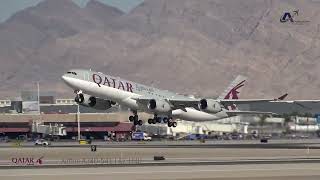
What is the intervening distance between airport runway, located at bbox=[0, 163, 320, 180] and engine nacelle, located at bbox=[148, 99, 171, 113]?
164ft

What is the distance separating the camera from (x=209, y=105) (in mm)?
140875

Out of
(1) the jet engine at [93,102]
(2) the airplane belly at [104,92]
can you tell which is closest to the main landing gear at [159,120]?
(2) the airplane belly at [104,92]

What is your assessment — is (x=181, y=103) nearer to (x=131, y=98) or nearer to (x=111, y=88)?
(x=131, y=98)

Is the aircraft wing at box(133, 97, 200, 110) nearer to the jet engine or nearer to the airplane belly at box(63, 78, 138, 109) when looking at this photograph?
the airplane belly at box(63, 78, 138, 109)

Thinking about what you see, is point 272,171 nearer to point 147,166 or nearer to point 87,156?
point 147,166

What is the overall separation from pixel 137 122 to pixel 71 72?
52.9 feet

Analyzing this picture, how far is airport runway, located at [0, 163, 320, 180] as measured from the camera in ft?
246

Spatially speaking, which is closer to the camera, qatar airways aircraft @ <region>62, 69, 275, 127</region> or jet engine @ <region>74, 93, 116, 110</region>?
qatar airways aircraft @ <region>62, 69, 275, 127</region>

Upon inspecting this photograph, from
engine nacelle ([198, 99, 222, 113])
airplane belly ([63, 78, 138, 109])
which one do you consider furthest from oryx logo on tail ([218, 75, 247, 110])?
airplane belly ([63, 78, 138, 109])

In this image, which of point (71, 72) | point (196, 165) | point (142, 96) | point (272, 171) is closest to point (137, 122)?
point (142, 96)

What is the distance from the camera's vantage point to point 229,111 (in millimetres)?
160750

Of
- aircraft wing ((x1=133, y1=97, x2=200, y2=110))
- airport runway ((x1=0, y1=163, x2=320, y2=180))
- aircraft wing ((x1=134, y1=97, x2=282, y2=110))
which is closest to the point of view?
airport runway ((x1=0, y1=163, x2=320, y2=180))

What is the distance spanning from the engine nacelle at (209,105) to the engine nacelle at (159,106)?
5.66 metres

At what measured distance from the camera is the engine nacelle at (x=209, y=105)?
14088 cm
